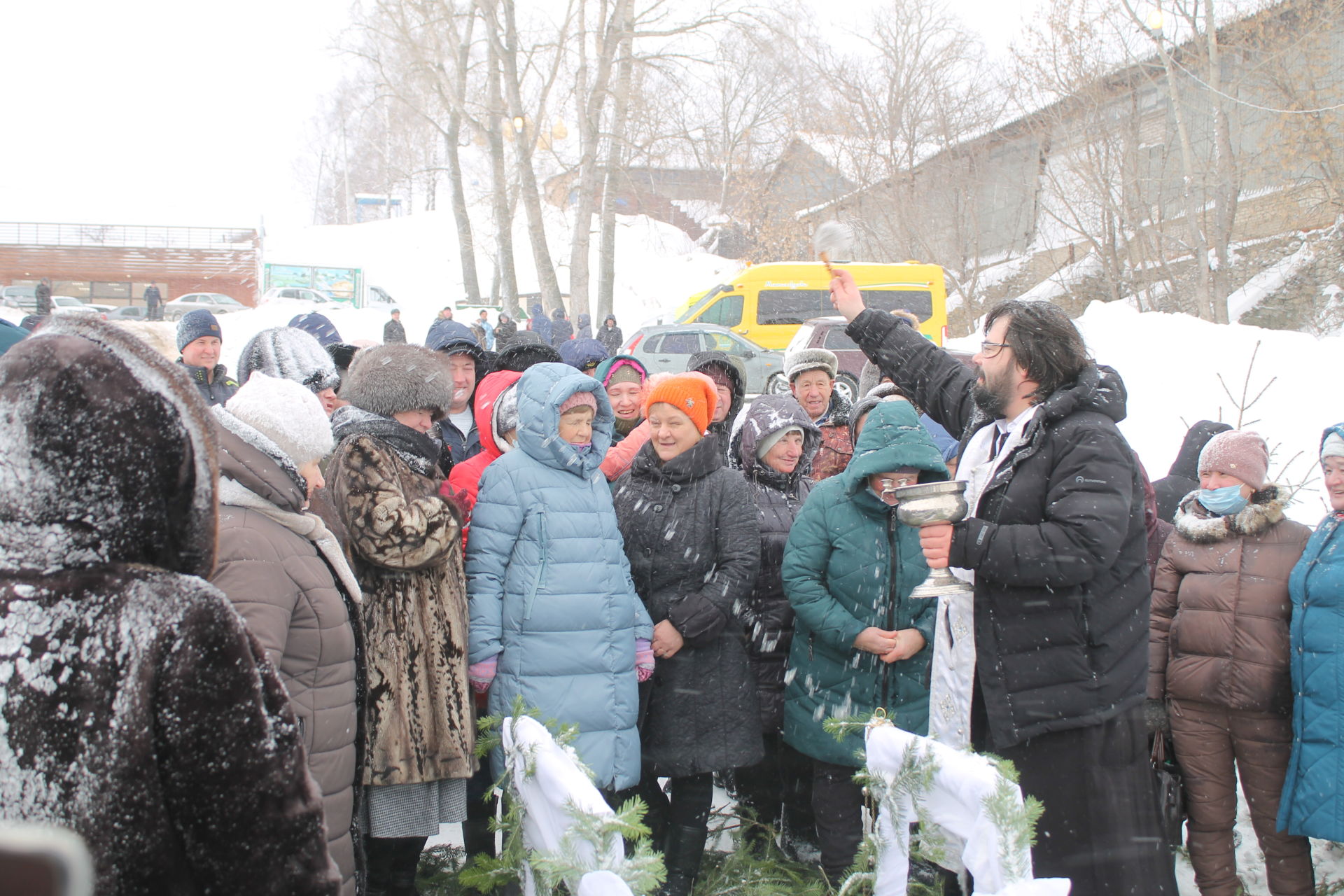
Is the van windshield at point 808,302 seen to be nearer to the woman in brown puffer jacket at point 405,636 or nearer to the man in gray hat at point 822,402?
the man in gray hat at point 822,402

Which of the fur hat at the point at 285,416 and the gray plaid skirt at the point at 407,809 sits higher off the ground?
the fur hat at the point at 285,416

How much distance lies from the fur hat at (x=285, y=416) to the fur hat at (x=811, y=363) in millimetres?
2997

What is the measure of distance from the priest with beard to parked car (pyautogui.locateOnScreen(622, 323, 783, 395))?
1372cm

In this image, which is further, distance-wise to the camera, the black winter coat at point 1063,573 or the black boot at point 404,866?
the black boot at point 404,866

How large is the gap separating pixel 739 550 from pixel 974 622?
98 centimetres

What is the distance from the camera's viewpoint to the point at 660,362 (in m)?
16.5

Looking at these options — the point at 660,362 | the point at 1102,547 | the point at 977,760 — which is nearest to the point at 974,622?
the point at 1102,547

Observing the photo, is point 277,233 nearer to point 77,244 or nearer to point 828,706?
point 77,244

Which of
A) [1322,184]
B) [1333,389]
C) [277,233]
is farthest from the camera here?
[277,233]

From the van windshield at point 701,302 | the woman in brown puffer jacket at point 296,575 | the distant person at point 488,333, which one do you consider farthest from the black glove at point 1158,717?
the distant person at point 488,333

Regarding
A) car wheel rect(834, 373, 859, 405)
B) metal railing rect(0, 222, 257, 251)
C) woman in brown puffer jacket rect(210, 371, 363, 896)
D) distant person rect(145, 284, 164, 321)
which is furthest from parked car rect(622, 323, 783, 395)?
metal railing rect(0, 222, 257, 251)

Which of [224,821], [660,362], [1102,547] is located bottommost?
[224,821]

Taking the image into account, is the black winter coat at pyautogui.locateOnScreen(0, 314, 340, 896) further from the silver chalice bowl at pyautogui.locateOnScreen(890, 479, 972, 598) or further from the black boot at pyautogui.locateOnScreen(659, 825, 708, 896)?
the black boot at pyautogui.locateOnScreen(659, 825, 708, 896)

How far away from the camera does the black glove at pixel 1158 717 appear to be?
137 inches
